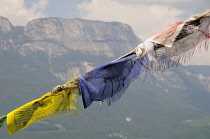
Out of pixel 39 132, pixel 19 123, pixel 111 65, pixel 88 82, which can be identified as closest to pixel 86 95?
pixel 88 82

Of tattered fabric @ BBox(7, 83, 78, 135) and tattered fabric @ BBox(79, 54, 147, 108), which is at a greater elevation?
tattered fabric @ BBox(79, 54, 147, 108)

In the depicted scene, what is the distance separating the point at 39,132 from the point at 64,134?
16403 millimetres

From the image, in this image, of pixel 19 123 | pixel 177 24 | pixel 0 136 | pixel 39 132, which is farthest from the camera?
pixel 39 132

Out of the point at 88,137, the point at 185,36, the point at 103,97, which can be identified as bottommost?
the point at 88,137

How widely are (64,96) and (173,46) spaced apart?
164 cm

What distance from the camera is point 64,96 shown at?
480 centimetres

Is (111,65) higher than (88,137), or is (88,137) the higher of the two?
(111,65)

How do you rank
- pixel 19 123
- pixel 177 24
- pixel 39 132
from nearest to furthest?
pixel 177 24 → pixel 19 123 → pixel 39 132

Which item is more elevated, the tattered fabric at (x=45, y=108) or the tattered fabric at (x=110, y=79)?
the tattered fabric at (x=110, y=79)

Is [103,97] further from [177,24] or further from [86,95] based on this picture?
[177,24]

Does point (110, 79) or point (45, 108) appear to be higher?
point (110, 79)

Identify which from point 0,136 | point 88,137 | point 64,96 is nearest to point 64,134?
point 88,137

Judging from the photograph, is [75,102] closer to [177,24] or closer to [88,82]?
[88,82]

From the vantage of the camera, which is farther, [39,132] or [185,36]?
[39,132]
